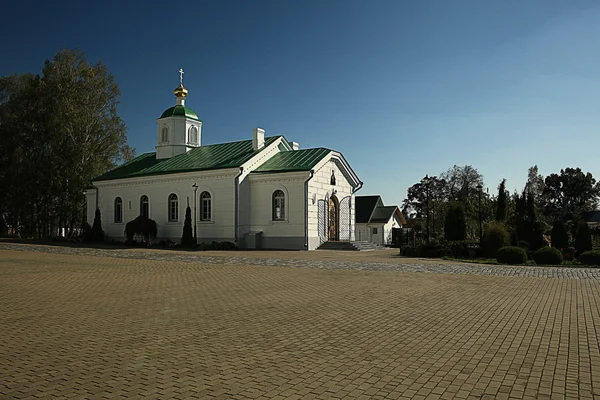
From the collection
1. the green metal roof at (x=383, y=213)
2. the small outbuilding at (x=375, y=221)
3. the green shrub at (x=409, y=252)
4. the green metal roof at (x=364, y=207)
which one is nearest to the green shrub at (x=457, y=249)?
the green shrub at (x=409, y=252)

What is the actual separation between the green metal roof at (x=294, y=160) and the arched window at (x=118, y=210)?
1241 centimetres

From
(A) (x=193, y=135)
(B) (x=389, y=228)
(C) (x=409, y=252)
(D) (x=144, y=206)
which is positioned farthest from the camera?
(B) (x=389, y=228)

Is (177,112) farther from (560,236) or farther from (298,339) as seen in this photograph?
(298,339)

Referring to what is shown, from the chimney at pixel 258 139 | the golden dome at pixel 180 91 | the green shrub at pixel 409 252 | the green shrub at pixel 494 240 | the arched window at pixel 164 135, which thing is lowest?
the green shrub at pixel 409 252

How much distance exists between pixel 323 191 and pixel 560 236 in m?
13.5

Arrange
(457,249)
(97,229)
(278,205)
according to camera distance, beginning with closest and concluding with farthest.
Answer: (457,249) < (278,205) < (97,229)

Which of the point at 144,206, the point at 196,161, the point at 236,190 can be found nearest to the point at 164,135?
the point at 196,161

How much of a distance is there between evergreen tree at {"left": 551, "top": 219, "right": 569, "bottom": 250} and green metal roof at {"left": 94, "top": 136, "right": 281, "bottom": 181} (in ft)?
58.1

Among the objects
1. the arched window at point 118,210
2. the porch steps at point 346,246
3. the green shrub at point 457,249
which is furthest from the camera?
the arched window at point 118,210

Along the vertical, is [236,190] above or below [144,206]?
above

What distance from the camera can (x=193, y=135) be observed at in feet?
122

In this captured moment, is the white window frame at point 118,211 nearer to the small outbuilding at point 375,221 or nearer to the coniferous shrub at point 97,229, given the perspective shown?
the coniferous shrub at point 97,229

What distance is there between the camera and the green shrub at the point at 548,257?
19156 mm

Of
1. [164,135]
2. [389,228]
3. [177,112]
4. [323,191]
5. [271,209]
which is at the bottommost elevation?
[389,228]
